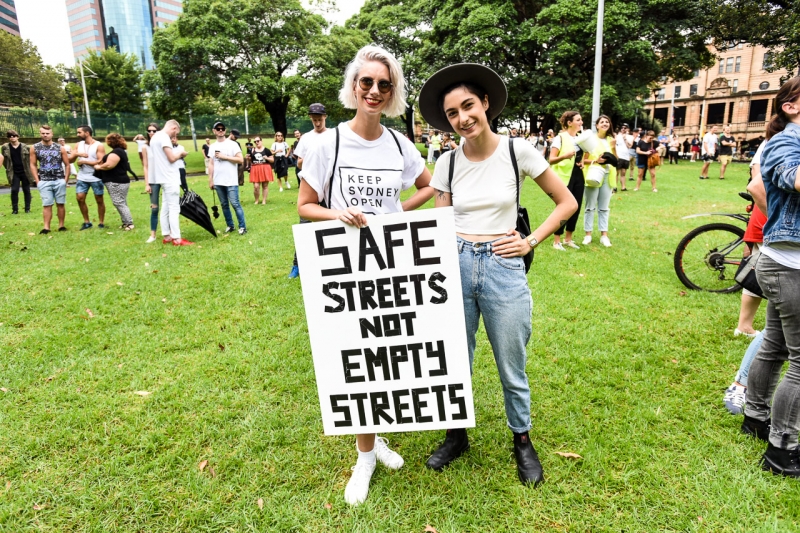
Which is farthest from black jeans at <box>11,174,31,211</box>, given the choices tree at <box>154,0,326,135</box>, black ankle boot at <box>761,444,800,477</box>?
tree at <box>154,0,326,135</box>

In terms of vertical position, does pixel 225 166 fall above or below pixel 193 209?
above

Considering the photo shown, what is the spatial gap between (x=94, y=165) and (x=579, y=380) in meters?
10.2

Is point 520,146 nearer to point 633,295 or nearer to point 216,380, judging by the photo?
point 216,380

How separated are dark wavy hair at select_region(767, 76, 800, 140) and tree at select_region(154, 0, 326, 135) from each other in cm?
2882

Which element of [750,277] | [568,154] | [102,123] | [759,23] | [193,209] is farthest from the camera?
[102,123]

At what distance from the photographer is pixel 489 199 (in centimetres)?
233

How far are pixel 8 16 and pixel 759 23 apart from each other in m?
130

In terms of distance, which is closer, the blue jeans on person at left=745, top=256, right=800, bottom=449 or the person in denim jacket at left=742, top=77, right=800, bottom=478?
the person in denim jacket at left=742, top=77, right=800, bottom=478

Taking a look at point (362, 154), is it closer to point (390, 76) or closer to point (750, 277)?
point (390, 76)

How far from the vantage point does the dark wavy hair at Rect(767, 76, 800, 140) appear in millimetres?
2404

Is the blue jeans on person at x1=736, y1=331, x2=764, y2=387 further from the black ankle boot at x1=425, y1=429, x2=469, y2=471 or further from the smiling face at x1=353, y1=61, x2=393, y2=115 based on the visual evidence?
the smiling face at x1=353, y1=61, x2=393, y2=115

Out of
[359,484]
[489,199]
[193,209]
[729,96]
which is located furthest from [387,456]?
[729,96]

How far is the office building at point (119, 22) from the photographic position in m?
126

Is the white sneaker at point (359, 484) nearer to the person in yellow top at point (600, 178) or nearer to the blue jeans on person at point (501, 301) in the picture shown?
the blue jeans on person at point (501, 301)
